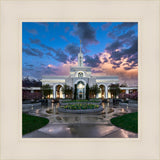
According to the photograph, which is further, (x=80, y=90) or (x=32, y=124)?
(x=80, y=90)

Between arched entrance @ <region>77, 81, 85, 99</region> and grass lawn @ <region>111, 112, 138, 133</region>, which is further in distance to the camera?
arched entrance @ <region>77, 81, 85, 99</region>

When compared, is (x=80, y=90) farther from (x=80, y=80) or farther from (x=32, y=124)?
(x=32, y=124)

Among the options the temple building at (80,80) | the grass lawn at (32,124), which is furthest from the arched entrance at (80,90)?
the grass lawn at (32,124)

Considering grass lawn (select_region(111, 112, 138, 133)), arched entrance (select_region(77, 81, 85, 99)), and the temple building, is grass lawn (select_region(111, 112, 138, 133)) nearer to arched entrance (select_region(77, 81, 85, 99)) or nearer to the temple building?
arched entrance (select_region(77, 81, 85, 99))

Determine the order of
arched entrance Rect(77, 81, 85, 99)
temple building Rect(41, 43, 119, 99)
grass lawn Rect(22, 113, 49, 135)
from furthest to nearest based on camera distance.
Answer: temple building Rect(41, 43, 119, 99) < arched entrance Rect(77, 81, 85, 99) < grass lawn Rect(22, 113, 49, 135)

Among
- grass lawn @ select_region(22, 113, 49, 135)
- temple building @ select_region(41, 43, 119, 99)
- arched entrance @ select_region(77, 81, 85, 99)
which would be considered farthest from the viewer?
temple building @ select_region(41, 43, 119, 99)

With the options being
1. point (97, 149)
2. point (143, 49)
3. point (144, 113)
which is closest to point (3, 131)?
point (97, 149)

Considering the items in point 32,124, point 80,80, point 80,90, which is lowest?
point 32,124

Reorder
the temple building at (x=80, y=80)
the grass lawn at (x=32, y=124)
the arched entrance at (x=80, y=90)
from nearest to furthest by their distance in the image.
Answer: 1. the grass lawn at (x=32, y=124)
2. the arched entrance at (x=80, y=90)
3. the temple building at (x=80, y=80)

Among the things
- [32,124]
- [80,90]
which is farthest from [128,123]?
[80,90]

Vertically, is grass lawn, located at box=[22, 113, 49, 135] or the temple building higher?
the temple building

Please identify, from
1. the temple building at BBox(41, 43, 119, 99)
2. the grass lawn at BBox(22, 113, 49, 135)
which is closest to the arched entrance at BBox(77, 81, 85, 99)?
the temple building at BBox(41, 43, 119, 99)

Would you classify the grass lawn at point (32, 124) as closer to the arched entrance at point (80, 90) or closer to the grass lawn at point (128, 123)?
the grass lawn at point (128, 123)

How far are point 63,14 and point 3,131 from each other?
16.3 feet
